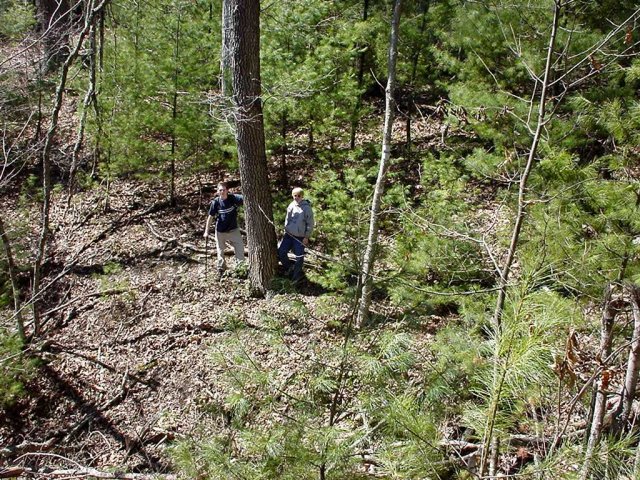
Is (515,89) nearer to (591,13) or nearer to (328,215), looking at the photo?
(591,13)

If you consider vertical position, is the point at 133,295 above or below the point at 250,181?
below

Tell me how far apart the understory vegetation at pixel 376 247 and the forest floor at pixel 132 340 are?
0.06 meters

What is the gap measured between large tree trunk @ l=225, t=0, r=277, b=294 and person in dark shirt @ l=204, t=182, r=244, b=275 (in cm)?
49

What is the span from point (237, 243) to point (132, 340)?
2.10 metres

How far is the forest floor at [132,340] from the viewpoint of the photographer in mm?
5824

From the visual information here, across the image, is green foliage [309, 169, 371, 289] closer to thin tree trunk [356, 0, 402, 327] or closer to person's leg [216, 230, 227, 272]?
thin tree trunk [356, 0, 402, 327]

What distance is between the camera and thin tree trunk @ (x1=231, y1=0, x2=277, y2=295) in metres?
6.59

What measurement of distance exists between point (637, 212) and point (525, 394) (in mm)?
2557

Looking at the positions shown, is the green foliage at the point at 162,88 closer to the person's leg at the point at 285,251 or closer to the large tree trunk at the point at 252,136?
the large tree trunk at the point at 252,136

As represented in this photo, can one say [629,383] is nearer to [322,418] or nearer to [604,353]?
[604,353]

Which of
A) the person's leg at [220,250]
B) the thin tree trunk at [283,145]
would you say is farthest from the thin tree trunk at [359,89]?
the person's leg at [220,250]

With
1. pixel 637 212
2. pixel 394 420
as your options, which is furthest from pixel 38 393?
pixel 637 212

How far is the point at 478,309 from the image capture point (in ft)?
18.9

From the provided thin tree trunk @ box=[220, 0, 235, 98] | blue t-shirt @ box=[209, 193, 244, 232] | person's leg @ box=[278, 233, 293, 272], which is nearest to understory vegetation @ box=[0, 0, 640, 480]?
thin tree trunk @ box=[220, 0, 235, 98]
